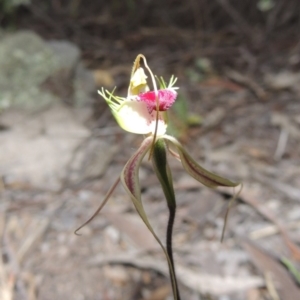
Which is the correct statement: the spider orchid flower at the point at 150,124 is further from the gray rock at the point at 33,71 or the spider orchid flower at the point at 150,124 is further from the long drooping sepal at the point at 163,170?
the gray rock at the point at 33,71

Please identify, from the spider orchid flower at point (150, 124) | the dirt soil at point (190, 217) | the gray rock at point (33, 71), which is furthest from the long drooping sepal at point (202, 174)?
the gray rock at point (33, 71)

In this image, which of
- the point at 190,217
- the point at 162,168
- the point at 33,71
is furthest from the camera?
the point at 33,71

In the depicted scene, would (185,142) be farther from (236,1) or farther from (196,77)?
(236,1)

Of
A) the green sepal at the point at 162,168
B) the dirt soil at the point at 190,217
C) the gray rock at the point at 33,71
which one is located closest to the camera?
the green sepal at the point at 162,168

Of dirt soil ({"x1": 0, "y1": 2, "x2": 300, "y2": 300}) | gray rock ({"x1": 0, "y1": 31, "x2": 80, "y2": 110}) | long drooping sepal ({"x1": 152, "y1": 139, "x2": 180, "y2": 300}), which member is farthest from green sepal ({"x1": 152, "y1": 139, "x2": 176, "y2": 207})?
gray rock ({"x1": 0, "y1": 31, "x2": 80, "y2": 110})

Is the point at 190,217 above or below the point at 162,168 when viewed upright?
below

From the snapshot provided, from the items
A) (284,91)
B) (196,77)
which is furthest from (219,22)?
(284,91)

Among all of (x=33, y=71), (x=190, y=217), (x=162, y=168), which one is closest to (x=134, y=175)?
(x=162, y=168)

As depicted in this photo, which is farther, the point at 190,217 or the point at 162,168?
the point at 190,217

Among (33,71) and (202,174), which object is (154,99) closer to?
(202,174)
